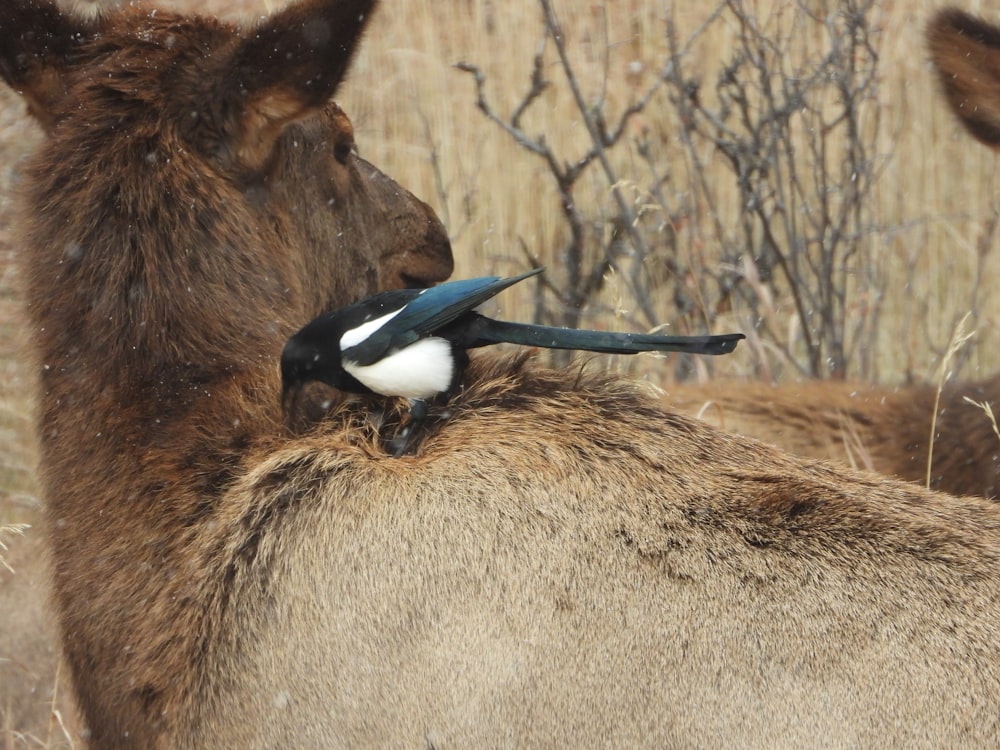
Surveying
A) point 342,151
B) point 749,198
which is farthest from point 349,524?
point 749,198

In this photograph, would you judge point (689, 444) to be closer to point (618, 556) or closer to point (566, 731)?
point (618, 556)

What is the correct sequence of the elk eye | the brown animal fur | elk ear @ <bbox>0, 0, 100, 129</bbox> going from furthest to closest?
the brown animal fur < the elk eye < elk ear @ <bbox>0, 0, 100, 129</bbox>

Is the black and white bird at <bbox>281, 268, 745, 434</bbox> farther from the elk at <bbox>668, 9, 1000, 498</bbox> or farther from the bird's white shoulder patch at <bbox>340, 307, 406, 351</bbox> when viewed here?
the elk at <bbox>668, 9, 1000, 498</bbox>

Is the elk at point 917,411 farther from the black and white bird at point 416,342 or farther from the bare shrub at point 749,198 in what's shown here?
the black and white bird at point 416,342

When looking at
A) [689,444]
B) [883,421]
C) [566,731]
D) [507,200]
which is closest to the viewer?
[566,731]

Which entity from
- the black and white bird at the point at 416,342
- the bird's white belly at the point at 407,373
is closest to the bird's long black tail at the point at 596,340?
the black and white bird at the point at 416,342

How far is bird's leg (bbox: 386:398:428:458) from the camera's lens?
2.84 metres

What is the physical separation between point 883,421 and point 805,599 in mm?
2652

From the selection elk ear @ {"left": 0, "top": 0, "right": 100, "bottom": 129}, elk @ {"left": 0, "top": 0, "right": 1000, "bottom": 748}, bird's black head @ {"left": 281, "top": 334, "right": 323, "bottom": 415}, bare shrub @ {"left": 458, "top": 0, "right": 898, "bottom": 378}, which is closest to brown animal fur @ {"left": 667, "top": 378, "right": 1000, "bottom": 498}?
bare shrub @ {"left": 458, "top": 0, "right": 898, "bottom": 378}

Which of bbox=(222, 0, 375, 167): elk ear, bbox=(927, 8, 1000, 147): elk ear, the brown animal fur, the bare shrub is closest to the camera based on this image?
bbox=(222, 0, 375, 167): elk ear

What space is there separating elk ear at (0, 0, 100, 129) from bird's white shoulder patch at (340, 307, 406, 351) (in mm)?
929

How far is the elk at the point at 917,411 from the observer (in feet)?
14.1

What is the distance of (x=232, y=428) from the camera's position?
2.80 meters

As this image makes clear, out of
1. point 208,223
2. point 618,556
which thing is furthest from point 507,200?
point 618,556
